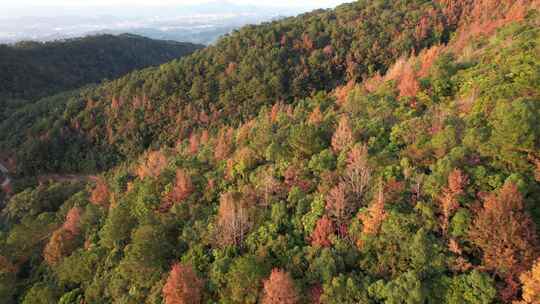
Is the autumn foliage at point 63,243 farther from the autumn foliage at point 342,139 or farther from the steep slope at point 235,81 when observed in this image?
the steep slope at point 235,81

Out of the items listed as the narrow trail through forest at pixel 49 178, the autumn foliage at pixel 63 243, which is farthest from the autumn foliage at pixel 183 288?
the narrow trail through forest at pixel 49 178

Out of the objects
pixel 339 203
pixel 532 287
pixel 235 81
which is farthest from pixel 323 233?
pixel 235 81

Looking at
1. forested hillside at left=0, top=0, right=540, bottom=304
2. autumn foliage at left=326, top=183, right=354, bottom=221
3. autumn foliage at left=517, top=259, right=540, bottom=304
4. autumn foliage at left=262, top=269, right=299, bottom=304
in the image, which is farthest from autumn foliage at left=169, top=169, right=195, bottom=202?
autumn foliage at left=517, top=259, right=540, bottom=304

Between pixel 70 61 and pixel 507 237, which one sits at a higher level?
pixel 507 237

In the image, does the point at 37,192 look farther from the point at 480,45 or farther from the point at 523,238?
the point at 480,45

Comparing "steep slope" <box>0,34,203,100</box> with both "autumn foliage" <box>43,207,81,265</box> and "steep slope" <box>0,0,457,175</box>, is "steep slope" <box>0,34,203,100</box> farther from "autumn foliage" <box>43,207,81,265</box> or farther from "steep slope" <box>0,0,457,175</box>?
"autumn foliage" <box>43,207,81,265</box>

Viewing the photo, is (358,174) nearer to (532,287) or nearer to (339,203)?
(339,203)
